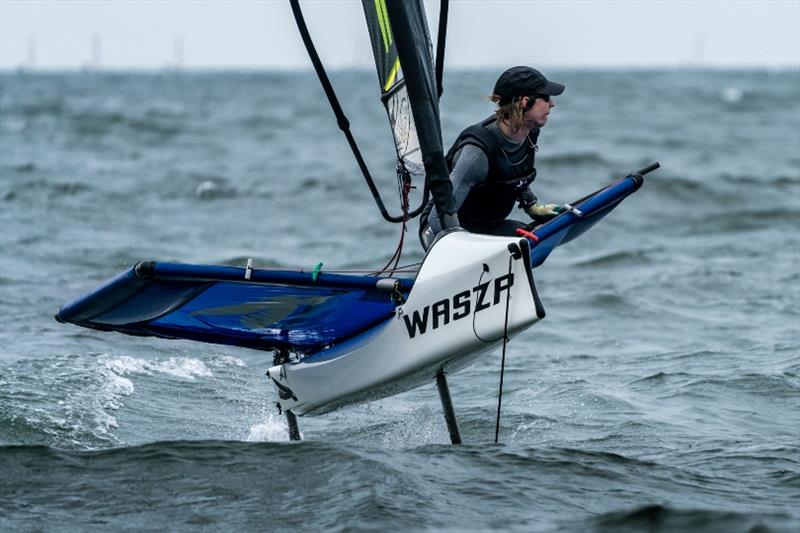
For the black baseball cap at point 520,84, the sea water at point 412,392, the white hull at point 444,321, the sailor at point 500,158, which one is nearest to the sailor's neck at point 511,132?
the sailor at point 500,158

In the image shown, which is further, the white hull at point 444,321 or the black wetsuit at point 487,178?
the black wetsuit at point 487,178

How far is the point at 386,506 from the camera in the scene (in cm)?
429

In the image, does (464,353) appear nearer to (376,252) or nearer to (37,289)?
(37,289)

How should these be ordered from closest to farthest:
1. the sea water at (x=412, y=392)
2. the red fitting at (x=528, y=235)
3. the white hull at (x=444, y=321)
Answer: the sea water at (x=412, y=392), the white hull at (x=444, y=321), the red fitting at (x=528, y=235)

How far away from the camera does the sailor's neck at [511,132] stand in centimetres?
538

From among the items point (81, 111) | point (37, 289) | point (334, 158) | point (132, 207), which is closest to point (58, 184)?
point (132, 207)

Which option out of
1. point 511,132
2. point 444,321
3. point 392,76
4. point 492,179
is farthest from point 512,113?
point 444,321

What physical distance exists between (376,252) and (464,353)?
8.25 meters

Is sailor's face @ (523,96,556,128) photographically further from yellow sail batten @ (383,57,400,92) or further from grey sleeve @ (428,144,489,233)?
yellow sail batten @ (383,57,400,92)

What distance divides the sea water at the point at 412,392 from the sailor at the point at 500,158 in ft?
3.25

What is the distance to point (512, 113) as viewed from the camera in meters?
5.35

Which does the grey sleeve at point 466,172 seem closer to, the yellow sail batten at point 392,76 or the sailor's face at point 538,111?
the sailor's face at point 538,111

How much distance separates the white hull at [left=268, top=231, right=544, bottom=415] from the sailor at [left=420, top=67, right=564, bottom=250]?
387 millimetres

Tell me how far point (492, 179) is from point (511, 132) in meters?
0.22
